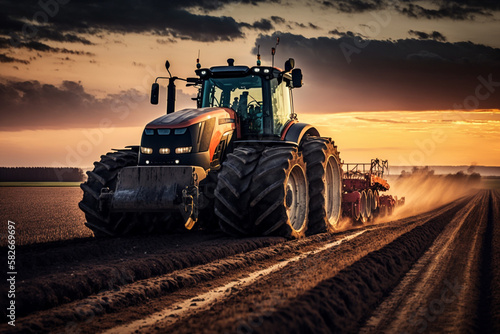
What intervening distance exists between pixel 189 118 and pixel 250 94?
6.19 ft

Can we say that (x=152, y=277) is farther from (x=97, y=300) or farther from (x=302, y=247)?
(x=302, y=247)

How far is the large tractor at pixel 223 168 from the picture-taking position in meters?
8.44

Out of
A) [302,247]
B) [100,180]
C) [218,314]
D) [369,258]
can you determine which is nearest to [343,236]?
[302,247]

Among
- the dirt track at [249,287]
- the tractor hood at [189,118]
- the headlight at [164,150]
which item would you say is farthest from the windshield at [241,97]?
the dirt track at [249,287]

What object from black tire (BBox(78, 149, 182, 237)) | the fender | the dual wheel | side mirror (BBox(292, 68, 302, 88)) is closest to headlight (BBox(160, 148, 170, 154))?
black tire (BBox(78, 149, 182, 237))

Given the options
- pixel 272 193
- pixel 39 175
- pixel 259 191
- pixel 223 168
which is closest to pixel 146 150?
pixel 223 168

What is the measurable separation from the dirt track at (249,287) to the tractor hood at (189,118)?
205 cm

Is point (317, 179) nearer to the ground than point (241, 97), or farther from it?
nearer to the ground

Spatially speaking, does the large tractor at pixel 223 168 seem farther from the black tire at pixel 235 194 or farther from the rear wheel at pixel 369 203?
the rear wheel at pixel 369 203

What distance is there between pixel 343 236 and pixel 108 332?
24.6ft

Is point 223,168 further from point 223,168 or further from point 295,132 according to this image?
point 295,132

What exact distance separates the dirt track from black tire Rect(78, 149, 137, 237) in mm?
535

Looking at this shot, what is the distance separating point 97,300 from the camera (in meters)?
5.00

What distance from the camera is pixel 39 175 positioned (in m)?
66.9
